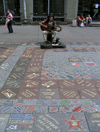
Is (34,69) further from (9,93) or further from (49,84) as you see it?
(9,93)

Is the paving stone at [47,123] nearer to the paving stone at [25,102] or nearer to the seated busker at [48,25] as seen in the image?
the paving stone at [25,102]

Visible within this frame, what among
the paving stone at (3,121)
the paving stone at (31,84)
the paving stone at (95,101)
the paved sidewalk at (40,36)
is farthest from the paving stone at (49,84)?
the paved sidewalk at (40,36)

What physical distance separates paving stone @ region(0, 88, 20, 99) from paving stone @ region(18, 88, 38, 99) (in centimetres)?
12

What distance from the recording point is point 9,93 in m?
3.67

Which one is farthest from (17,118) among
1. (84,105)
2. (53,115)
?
(84,105)

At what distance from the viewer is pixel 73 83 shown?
4145mm

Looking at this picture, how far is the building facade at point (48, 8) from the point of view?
56.7 ft

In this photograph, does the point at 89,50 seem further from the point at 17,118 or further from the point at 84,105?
the point at 17,118

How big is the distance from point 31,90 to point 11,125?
122 cm

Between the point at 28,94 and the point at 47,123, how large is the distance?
3.56 ft

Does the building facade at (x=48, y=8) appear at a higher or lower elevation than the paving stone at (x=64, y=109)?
higher

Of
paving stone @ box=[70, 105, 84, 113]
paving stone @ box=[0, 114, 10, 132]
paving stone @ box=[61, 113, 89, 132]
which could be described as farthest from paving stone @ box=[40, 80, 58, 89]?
paving stone @ box=[0, 114, 10, 132]

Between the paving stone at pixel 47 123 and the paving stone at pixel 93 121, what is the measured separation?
0.56 meters

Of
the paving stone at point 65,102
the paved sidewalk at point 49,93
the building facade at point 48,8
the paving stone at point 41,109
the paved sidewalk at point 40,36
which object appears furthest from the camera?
the building facade at point 48,8
